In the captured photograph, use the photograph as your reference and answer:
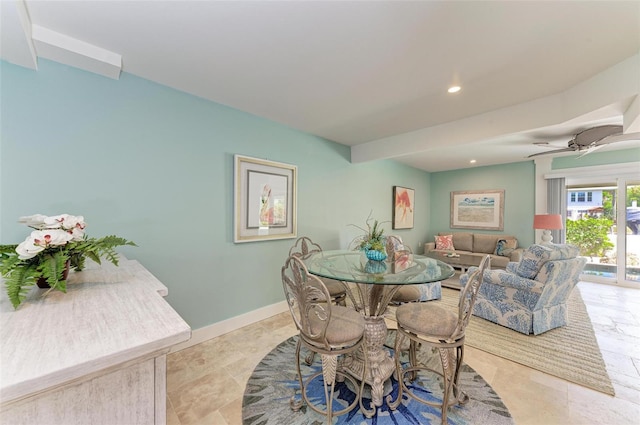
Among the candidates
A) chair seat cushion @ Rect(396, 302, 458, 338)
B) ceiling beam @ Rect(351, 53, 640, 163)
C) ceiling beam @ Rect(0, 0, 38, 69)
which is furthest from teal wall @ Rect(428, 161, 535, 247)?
ceiling beam @ Rect(0, 0, 38, 69)

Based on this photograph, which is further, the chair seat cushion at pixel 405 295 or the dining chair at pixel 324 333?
the chair seat cushion at pixel 405 295

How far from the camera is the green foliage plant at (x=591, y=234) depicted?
4.59 metres

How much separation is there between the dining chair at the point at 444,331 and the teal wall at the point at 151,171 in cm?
186

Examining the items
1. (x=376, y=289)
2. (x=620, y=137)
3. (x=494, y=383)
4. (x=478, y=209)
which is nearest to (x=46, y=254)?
(x=376, y=289)

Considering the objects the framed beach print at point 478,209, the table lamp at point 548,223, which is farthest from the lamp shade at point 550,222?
the framed beach print at point 478,209

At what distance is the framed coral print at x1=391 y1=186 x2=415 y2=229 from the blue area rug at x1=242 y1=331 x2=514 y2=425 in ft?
11.4

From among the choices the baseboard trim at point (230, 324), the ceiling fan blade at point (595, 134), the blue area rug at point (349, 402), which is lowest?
the blue area rug at point (349, 402)

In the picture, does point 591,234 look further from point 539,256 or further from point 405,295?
point 405,295

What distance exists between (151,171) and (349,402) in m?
2.49

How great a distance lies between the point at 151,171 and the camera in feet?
7.18

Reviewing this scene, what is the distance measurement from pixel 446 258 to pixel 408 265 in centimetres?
393

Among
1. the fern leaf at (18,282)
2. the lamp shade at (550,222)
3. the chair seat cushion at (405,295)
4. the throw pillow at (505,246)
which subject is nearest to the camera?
the fern leaf at (18,282)

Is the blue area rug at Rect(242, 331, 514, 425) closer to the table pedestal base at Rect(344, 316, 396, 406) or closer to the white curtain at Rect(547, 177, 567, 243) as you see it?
the table pedestal base at Rect(344, 316, 396, 406)

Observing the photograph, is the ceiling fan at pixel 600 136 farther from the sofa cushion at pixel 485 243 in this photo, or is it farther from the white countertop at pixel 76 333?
the white countertop at pixel 76 333
